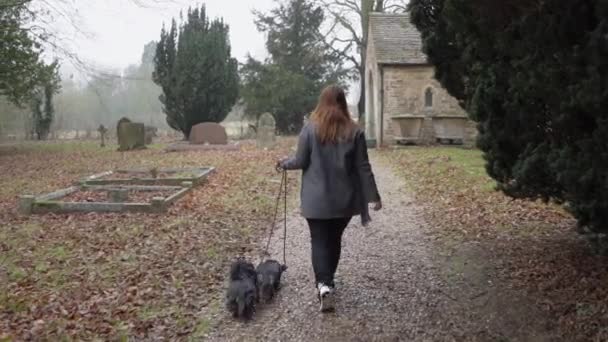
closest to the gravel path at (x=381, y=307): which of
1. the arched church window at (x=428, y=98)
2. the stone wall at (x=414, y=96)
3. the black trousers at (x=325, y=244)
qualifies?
the black trousers at (x=325, y=244)

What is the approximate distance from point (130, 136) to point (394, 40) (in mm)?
10608

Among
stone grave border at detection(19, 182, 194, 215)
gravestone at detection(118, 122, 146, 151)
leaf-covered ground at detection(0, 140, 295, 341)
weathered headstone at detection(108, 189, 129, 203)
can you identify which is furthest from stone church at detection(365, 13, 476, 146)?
stone grave border at detection(19, 182, 194, 215)

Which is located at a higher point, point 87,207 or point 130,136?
point 130,136

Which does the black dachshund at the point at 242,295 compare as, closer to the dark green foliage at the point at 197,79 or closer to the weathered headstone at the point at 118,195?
the weathered headstone at the point at 118,195

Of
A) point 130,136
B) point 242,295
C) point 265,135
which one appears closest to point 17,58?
point 130,136

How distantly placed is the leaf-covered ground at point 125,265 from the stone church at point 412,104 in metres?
10.2

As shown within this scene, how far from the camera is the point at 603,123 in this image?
11.7 ft

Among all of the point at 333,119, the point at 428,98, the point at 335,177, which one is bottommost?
the point at 335,177

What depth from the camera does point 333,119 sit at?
452 cm

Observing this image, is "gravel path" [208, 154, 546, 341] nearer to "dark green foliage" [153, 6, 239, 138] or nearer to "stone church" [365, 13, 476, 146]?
"stone church" [365, 13, 476, 146]

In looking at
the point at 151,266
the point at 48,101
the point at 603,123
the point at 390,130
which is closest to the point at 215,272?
the point at 151,266

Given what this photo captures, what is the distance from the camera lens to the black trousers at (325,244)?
4621 mm

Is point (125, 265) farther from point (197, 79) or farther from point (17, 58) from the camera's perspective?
point (197, 79)

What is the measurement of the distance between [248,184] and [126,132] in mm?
10774
